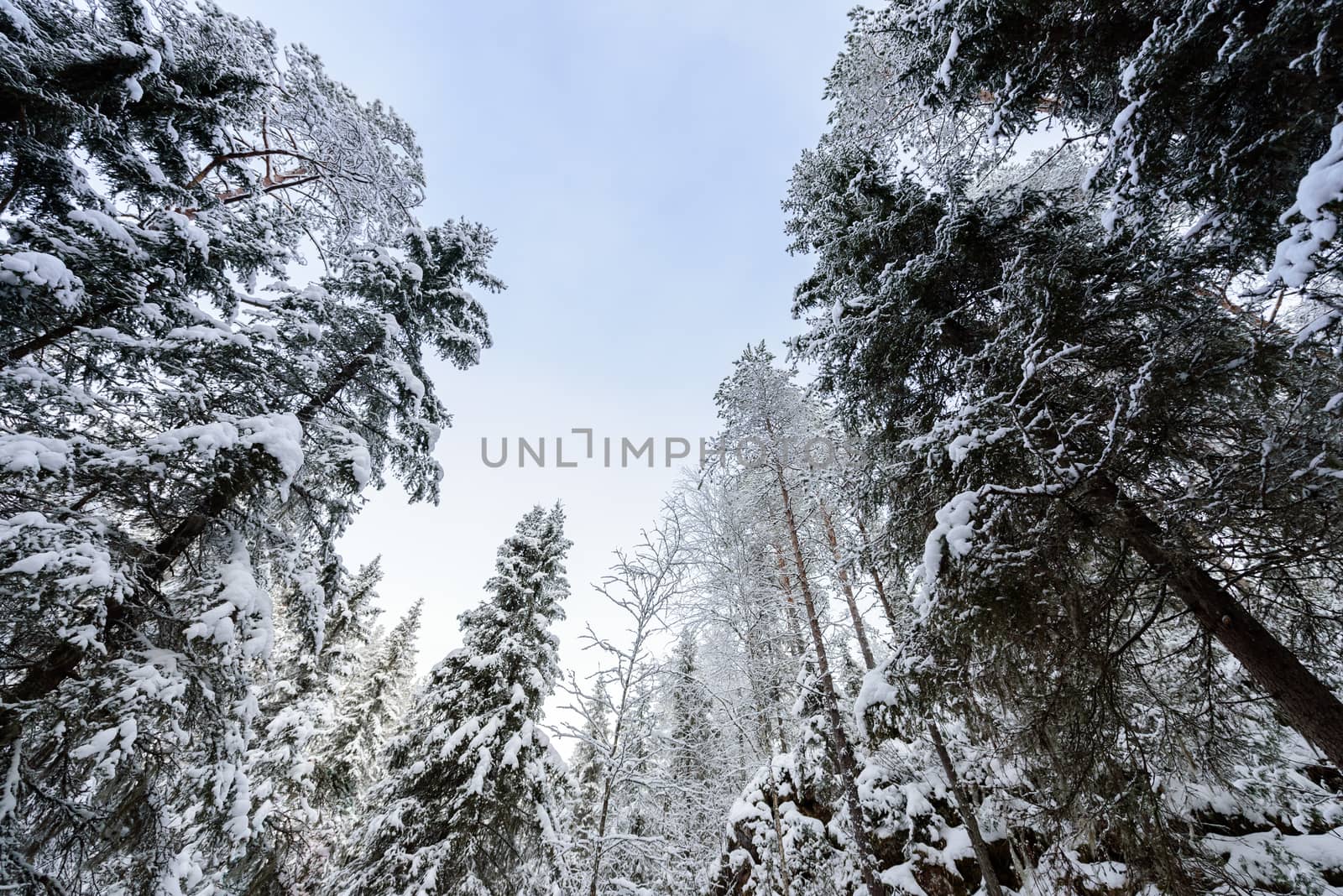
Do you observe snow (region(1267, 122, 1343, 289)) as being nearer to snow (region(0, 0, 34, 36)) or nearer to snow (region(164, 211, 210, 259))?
snow (region(164, 211, 210, 259))

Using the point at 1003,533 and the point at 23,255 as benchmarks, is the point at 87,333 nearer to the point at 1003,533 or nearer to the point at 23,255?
the point at 23,255

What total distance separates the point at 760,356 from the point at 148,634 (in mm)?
12332

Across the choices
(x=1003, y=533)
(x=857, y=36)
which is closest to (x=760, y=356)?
(x=857, y=36)

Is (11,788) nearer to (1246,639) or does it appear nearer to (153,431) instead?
(153,431)

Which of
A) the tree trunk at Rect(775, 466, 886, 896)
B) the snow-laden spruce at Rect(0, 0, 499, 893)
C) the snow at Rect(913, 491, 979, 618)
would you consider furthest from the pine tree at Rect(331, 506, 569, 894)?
the snow at Rect(913, 491, 979, 618)

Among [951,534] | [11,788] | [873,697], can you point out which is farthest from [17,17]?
[873,697]

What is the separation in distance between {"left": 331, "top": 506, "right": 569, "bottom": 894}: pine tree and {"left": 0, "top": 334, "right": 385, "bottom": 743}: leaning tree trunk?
19.1ft

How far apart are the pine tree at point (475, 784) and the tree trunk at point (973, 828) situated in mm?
6063

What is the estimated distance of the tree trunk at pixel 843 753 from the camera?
284 inches

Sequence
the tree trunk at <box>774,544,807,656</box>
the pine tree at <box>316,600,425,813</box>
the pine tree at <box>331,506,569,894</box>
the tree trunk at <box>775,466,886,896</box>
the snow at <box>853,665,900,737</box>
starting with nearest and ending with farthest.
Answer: the snow at <box>853,665,900,737</box>
the tree trunk at <box>775,466,886,896</box>
the pine tree at <box>331,506,569,894</box>
the tree trunk at <box>774,544,807,656</box>
the pine tree at <box>316,600,425,813</box>

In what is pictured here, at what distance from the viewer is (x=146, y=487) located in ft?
13.1

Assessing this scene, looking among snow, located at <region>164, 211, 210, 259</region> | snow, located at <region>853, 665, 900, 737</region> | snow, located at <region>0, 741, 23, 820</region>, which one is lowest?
snow, located at <region>0, 741, 23, 820</region>

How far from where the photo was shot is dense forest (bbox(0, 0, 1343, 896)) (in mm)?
3293

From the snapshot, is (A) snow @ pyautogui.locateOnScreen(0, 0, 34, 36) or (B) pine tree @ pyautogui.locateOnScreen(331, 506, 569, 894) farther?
(B) pine tree @ pyautogui.locateOnScreen(331, 506, 569, 894)
